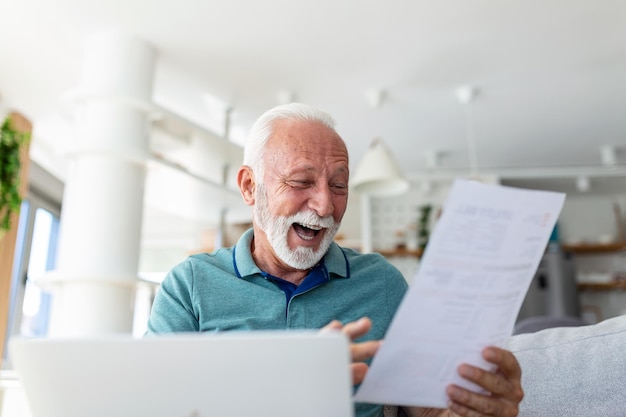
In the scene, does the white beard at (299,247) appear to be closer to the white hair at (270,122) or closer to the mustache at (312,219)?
the mustache at (312,219)

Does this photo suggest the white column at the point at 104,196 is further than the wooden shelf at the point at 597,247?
No

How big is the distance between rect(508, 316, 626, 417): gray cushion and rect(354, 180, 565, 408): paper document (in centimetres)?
42

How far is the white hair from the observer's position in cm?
146

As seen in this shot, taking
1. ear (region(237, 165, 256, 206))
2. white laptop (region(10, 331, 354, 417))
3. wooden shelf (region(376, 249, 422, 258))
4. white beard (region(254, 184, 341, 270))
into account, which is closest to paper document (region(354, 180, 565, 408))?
white laptop (region(10, 331, 354, 417))

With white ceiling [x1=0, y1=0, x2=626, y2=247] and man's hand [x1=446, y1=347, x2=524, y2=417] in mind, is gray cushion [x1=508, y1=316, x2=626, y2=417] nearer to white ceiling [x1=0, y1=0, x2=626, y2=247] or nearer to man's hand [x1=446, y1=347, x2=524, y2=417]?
man's hand [x1=446, y1=347, x2=524, y2=417]

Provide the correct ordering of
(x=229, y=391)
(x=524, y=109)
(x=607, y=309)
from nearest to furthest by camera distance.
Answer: (x=229, y=391) → (x=524, y=109) → (x=607, y=309)

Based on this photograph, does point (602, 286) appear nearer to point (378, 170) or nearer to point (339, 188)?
point (378, 170)

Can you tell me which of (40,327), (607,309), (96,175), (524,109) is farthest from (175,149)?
(607,309)

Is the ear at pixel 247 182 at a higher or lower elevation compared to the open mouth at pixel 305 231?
higher

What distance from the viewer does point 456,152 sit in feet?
19.1

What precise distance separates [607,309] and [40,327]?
21.1 ft

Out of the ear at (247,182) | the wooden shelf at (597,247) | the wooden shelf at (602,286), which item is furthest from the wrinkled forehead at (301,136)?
the wooden shelf at (602,286)

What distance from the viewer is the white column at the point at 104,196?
332 centimetres

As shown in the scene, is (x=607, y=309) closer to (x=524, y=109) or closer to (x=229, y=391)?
(x=524, y=109)
